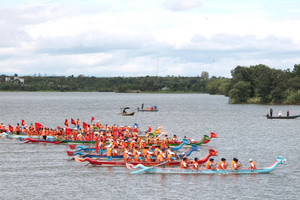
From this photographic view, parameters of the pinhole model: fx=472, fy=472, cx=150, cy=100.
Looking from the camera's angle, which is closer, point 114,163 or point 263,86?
point 114,163

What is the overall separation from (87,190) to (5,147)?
26.7m

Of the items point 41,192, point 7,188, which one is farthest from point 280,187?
point 7,188

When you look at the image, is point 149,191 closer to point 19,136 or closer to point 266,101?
point 19,136

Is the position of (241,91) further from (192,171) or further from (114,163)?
(192,171)

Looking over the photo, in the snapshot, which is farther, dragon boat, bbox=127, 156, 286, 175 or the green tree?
the green tree

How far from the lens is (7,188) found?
38781 millimetres

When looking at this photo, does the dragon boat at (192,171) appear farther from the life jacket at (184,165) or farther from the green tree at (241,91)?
the green tree at (241,91)

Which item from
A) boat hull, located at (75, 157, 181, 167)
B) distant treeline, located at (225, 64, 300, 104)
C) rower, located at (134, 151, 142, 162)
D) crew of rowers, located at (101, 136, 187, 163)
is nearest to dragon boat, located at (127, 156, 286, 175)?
boat hull, located at (75, 157, 181, 167)

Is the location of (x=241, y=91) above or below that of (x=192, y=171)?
above

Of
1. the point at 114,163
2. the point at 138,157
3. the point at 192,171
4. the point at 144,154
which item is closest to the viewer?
the point at 192,171

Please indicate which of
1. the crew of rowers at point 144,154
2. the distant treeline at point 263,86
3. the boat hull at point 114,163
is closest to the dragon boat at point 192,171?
the boat hull at point 114,163

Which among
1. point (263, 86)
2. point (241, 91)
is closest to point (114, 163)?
point (263, 86)

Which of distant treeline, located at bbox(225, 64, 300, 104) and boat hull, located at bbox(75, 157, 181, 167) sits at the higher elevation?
distant treeline, located at bbox(225, 64, 300, 104)

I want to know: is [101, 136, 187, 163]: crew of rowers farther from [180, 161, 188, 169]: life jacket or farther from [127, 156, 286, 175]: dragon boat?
[180, 161, 188, 169]: life jacket
